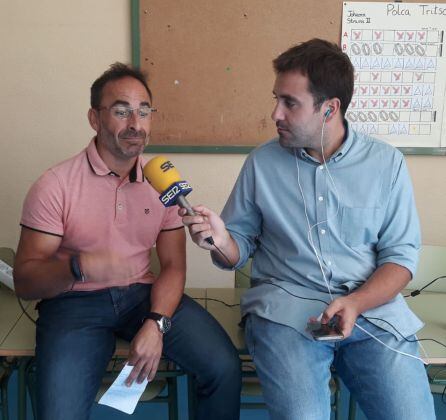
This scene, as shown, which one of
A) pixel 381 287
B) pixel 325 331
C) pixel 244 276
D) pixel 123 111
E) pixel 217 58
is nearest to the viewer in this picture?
pixel 325 331

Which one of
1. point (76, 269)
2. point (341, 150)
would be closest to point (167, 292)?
point (76, 269)

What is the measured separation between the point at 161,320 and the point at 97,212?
0.43 metres

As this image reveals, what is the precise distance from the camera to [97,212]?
1812 mm

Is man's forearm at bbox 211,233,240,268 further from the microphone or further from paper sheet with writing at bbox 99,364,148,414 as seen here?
paper sheet with writing at bbox 99,364,148,414

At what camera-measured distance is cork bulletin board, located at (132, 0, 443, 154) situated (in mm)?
2549

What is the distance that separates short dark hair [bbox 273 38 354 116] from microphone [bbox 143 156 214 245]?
55 cm

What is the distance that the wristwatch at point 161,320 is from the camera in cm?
171

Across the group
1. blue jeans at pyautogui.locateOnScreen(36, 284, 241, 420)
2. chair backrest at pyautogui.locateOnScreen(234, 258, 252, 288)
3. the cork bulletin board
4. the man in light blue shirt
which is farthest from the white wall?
blue jeans at pyautogui.locateOnScreen(36, 284, 241, 420)

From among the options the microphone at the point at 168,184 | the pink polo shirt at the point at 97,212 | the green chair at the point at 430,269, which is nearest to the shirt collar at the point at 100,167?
the pink polo shirt at the point at 97,212

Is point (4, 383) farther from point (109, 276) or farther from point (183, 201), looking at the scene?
point (183, 201)

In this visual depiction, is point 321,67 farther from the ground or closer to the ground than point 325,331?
farther from the ground

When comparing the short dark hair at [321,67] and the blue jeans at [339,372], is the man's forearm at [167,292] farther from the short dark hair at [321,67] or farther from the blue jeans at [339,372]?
the short dark hair at [321,67]

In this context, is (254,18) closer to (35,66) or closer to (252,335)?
(35,66)

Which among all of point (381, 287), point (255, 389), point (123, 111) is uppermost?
point (123, 111)
